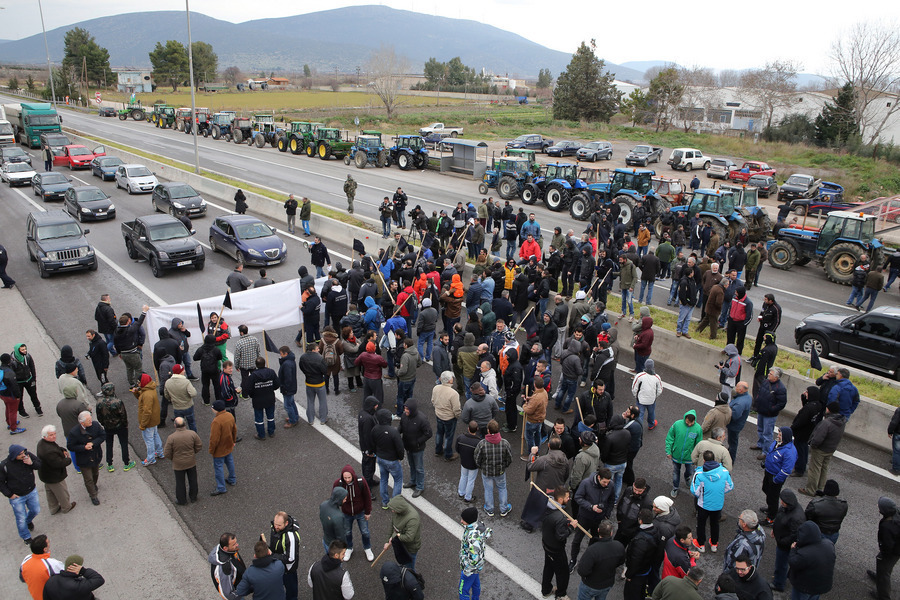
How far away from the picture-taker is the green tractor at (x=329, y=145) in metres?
41.9

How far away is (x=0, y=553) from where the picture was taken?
740 centimetres

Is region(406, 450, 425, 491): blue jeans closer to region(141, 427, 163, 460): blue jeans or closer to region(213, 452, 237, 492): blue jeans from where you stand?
region(213, 452, 237, 492): blue jeans

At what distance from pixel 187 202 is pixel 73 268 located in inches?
308

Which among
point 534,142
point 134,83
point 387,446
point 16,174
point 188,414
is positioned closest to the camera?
point 387,446

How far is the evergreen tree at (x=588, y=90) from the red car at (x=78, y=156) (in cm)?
5122

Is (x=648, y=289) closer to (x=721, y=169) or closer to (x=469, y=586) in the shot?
(x=469, y=586)

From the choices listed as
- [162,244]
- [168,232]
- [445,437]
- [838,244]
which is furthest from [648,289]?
[168,232]

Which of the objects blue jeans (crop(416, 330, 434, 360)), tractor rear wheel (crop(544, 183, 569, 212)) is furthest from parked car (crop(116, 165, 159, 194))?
blue jeans (crop(416, 330, 434, 360))

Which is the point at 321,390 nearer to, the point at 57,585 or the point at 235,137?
the point at 57,585

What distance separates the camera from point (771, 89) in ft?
221

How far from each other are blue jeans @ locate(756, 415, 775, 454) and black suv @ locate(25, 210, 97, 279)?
61.3ft

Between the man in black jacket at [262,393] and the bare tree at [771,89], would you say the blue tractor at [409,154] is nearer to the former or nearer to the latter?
the man in black jacket at [262,393]

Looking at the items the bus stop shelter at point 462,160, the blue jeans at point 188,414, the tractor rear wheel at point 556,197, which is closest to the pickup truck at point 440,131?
the bus stop shelter at point 462,160

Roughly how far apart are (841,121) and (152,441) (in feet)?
197
